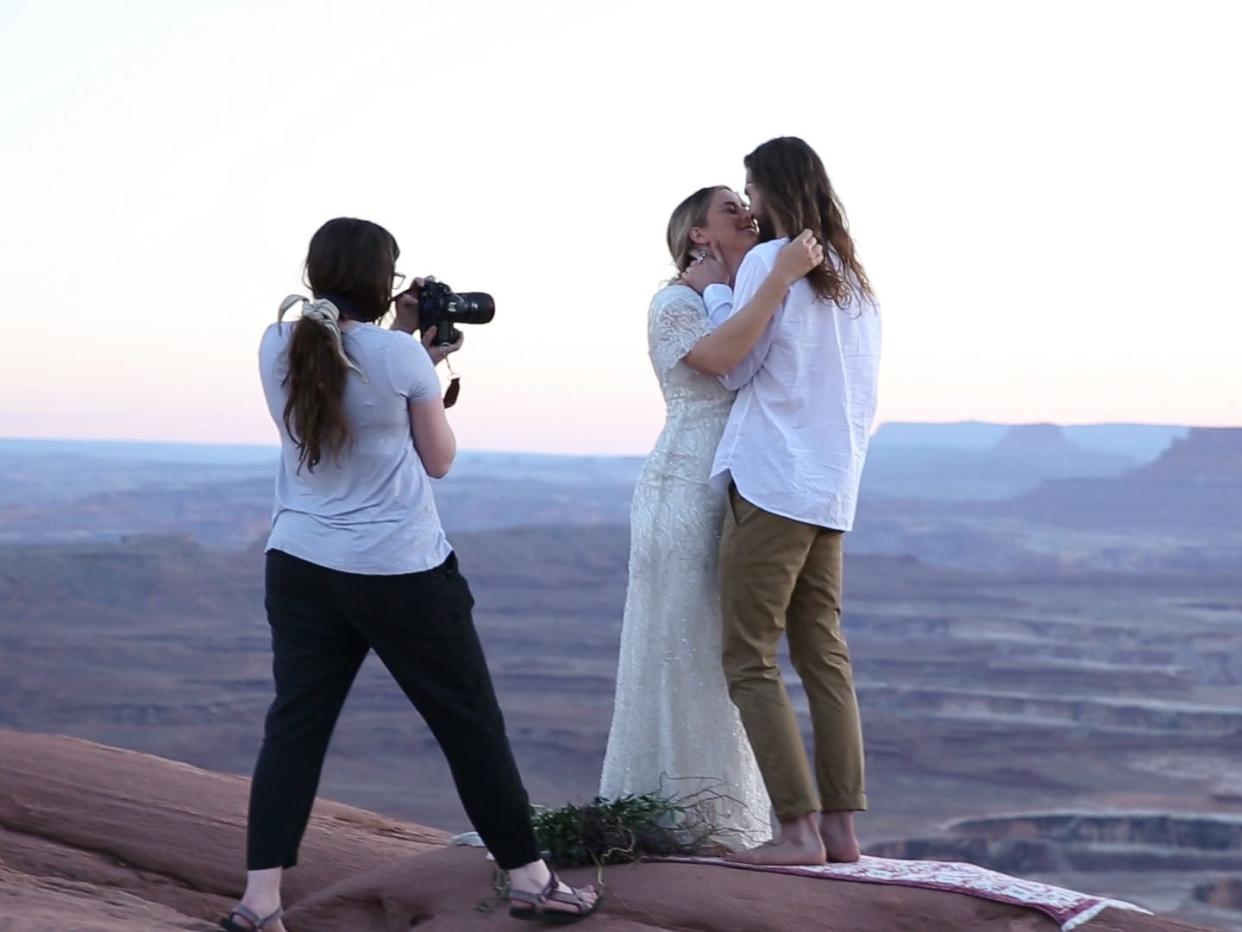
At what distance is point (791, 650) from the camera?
11.8 feet

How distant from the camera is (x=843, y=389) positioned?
11.4 feet

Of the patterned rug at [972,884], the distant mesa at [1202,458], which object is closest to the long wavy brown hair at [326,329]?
the patterned rug at [972,884]

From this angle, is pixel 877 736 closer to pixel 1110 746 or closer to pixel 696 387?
pixel 1110 746

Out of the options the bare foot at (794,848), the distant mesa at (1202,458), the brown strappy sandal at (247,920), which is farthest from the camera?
the distant mesa at (1202,458)

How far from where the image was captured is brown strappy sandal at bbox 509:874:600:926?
3.36 meters

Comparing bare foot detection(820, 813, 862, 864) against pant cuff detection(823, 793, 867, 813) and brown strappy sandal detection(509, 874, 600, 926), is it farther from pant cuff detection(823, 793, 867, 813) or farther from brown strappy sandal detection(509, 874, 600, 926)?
brown strappy sandal detection(509, 874, 600, 926)

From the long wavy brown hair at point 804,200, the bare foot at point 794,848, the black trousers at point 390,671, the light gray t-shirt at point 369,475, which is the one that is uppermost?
the long wavy brown hair at point 804,200

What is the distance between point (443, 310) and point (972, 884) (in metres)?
1.64

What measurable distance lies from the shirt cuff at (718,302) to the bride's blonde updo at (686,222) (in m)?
0.13

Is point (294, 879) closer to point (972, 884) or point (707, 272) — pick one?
point (972, 884)

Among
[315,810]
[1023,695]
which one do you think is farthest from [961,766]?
[315,810]

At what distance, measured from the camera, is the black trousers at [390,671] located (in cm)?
318

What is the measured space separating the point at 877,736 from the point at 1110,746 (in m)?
4.41

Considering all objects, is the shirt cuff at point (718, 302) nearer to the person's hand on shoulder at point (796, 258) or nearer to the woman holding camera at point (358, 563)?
the person's hand on shoulder at point (796, 258)
